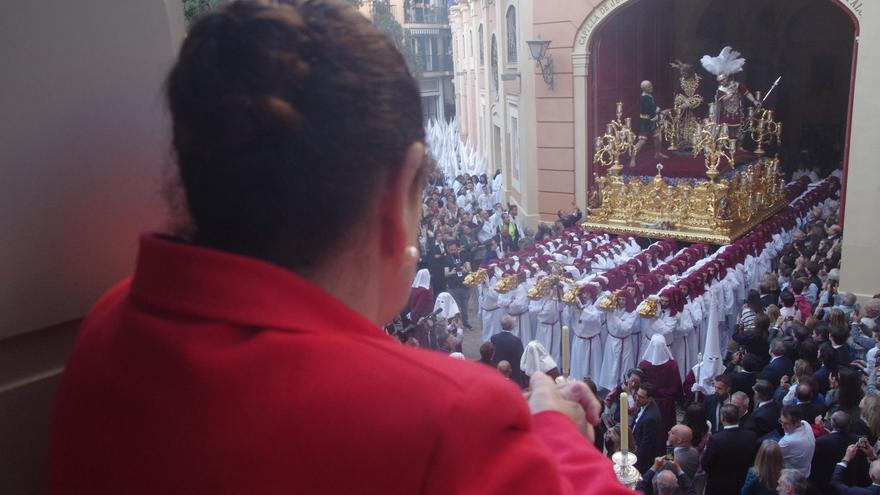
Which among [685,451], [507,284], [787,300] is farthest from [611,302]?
[685,451]

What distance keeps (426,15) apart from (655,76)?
20214 mm

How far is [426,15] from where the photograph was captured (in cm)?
3484

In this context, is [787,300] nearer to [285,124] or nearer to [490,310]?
[490,310]

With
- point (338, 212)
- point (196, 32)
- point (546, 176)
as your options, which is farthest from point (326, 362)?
point (546, 176)

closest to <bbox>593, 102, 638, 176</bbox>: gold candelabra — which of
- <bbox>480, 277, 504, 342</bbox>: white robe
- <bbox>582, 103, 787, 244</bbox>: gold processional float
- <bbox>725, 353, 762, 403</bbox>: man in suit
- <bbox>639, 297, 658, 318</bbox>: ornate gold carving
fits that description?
<bbox>582, 103, 787, 244</bbox>: gold processional float

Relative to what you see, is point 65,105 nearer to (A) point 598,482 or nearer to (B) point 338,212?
(B) point 338,212

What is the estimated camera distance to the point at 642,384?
5.66 m

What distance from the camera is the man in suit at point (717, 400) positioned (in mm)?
5707

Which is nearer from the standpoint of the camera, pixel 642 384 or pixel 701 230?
pixel 642 384

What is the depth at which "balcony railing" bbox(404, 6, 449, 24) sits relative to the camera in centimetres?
3403

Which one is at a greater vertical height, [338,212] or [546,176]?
[338,212]

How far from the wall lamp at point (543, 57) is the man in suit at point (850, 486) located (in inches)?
420

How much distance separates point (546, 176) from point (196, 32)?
1439cm

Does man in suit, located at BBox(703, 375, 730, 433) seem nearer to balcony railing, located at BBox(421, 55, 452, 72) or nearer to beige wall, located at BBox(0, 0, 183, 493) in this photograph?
beige wall, located at BBox(0, 0, 183, 493)
